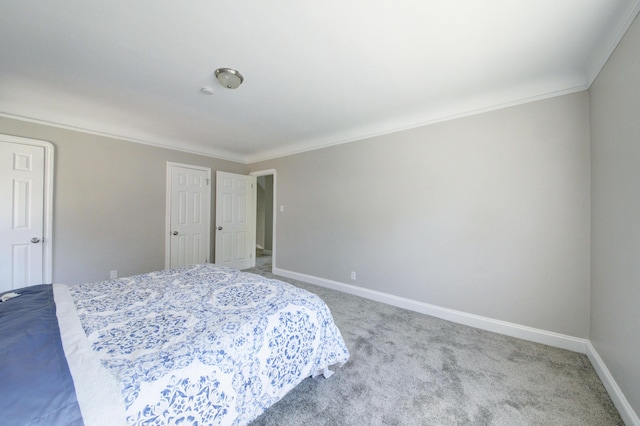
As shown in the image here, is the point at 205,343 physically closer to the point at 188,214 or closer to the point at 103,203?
the point at 103,203

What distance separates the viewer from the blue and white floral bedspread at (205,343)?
36.3 inches

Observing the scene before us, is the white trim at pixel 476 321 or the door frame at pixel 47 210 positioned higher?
the door frame at pixel 47 210

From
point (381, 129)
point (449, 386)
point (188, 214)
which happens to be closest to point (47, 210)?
point (188, 214)

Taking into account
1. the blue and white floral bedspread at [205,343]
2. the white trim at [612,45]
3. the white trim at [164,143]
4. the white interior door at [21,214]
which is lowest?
the blue and white floral bedspread at [205,343]

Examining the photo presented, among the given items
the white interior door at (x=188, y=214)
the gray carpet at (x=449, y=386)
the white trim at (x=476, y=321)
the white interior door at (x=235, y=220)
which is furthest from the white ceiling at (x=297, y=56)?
the gray carpet at (x=449, y=386)

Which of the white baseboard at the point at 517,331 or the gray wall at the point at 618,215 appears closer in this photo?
the gray wall at the point at 618,215

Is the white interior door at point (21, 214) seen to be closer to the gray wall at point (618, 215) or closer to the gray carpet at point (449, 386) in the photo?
the gray carpet at point (449, 386)

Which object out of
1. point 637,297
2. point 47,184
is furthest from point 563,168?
point 47,184

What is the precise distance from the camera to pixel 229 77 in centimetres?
206

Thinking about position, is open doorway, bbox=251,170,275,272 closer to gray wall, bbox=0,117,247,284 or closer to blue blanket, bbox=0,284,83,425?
gray wall, bbox=0,117,247,284

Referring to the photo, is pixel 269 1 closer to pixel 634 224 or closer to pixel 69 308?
pixel 69 308

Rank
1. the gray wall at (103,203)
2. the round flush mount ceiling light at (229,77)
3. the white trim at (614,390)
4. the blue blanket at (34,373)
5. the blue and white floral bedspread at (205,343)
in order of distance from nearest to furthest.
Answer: the blue blanket at (34,373), the blue and white floral bedspread at (205,343), the white trim at (614,390), the round flush mount ceiling light at (229,77), the gray wall at (103,203)

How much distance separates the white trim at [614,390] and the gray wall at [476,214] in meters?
0.26

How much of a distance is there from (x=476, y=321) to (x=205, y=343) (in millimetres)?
Answer: 2662
